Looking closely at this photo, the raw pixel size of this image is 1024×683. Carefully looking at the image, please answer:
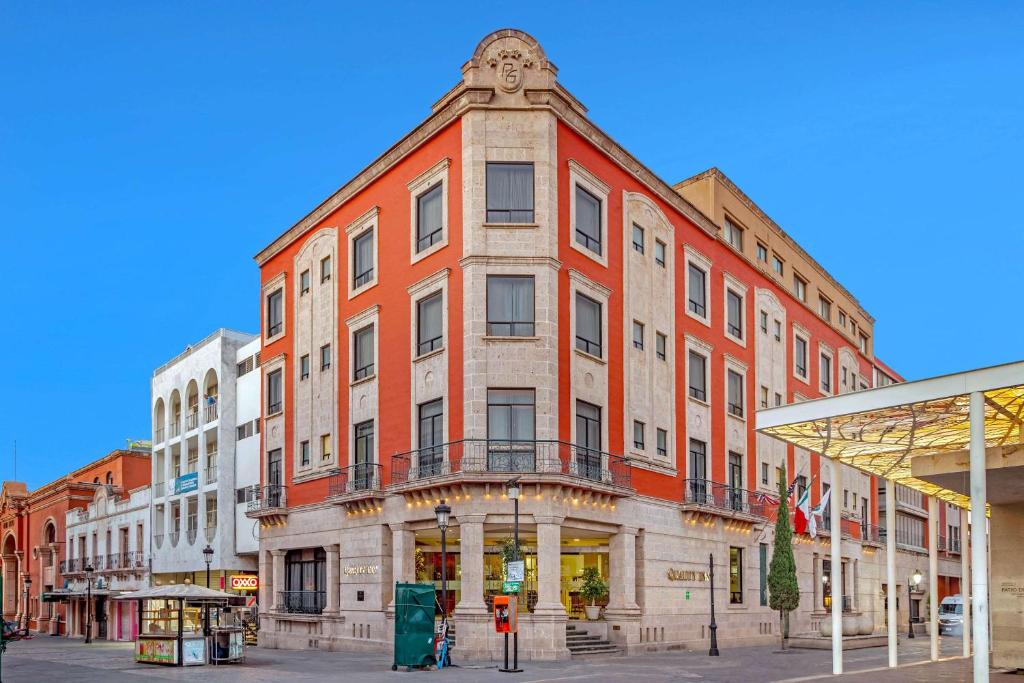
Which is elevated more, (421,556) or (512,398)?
(512,398)

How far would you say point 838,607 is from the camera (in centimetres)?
2567

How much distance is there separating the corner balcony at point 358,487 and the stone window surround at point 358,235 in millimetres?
7442

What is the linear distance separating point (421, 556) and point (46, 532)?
200 ft

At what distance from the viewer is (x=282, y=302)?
5094cm

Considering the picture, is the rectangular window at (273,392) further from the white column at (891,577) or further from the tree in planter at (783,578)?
the white column at (891,577)

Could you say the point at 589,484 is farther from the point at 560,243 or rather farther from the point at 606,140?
the point at 606,140

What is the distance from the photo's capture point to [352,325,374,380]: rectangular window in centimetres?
4328

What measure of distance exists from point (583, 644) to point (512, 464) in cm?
694

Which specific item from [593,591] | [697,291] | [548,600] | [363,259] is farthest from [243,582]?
[697,291]

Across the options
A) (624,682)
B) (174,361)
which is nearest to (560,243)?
(624,682)

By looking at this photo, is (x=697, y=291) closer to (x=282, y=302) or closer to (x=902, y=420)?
(x=282, y=302)

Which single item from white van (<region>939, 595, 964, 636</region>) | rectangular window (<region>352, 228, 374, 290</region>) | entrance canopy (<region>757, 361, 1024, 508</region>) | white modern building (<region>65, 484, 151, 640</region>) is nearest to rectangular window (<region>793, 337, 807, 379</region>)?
white van (<region>939, 595, 964, 636</region>)

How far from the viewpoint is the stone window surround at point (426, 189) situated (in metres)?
38.8

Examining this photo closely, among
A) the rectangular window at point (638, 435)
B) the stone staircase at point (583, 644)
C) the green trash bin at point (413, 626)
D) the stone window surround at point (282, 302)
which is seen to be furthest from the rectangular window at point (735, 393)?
the green trash bin at point (413, 626)
